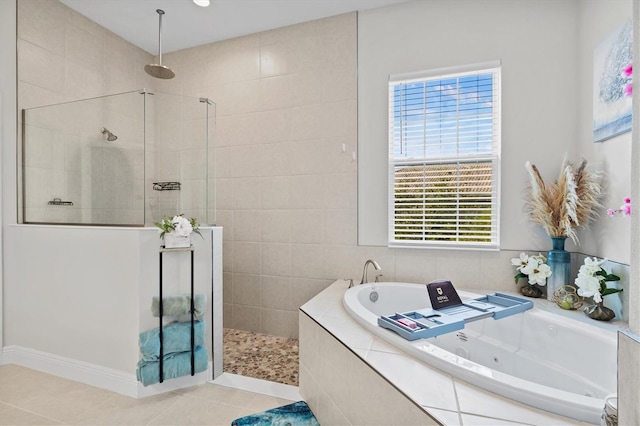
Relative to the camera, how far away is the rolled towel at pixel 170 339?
204 centimetres

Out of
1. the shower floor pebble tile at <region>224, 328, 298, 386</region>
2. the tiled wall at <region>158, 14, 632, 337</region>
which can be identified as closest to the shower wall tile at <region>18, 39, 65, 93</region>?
the tiled wall at <region>158, 14, 632, 337</region>

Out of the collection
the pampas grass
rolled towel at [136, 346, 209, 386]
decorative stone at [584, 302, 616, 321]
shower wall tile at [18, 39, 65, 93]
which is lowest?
rolled towel at [136, 346, 209, 386]

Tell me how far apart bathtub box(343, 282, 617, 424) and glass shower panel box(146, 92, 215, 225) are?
1.35 meters

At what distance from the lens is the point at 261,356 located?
2.62m

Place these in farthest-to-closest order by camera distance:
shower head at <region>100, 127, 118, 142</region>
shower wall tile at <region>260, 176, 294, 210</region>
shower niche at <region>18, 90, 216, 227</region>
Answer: shower wall tile at <region>260, 176, 294, 210</region> < shower head at <region>100, 127, 118, 142</region> < shower niche at <region>18, 90, 216, 227</region>

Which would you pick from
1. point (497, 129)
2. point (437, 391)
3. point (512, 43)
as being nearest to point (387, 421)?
point (437, 391)

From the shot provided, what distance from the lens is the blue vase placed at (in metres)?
2.14

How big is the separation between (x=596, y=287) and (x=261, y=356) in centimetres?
232

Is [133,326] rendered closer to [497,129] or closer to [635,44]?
[635,44]

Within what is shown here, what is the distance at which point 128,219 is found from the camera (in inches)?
86.9

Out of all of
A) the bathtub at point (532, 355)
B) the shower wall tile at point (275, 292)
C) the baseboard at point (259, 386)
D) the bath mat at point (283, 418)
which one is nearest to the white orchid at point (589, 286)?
the bathtub at point (532, 355)

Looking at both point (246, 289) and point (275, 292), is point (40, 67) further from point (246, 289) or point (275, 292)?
point (275, 292)

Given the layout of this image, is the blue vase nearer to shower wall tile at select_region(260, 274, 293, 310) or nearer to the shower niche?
shower wall tile at select_region(260, 274, 293, 310)

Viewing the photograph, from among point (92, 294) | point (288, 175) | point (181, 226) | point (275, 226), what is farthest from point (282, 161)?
point (92, 294)
